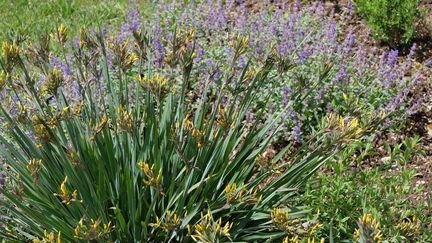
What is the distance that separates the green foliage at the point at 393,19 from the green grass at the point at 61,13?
2.54m

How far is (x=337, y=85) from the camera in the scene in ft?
15.0

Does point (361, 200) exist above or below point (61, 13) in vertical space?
above

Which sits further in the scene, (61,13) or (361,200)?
(61,13)

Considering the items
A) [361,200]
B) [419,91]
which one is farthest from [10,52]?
[419,91]

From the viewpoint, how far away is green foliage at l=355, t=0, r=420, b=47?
5137 mm

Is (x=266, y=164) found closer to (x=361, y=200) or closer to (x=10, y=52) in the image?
(x=361, y=200)

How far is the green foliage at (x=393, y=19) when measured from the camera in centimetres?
514

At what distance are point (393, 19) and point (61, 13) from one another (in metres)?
3.64

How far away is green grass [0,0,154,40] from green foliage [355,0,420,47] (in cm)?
254

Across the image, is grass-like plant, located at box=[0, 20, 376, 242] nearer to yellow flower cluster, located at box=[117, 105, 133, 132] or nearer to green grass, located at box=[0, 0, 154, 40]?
yellow flower cluster, located at box=[117, 105, 133, 132]

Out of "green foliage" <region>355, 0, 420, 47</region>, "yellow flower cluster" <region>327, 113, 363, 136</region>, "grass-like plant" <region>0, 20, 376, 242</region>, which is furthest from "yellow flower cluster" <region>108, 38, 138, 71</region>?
"green foliage" <region>355, 0, 420, 47</region>

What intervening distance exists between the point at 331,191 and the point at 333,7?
9.51 feet

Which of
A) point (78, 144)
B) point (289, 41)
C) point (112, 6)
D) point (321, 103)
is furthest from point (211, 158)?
point (112, 6)

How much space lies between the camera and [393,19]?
516 centimetres
